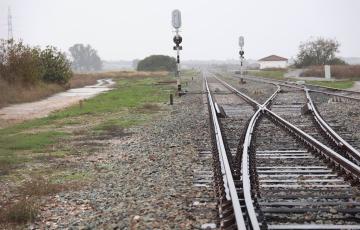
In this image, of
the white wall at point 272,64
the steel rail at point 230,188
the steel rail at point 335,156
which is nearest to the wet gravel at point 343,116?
the steel rail at point 335,156

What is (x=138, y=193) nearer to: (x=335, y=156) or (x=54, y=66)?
(x=335, y=156)

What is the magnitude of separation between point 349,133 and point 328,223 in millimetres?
7169

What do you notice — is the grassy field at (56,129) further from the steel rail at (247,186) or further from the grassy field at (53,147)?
the steel rail at (247,186)

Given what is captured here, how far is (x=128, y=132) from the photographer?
14672mm

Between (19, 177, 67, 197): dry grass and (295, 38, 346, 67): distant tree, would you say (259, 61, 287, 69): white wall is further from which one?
(19, 177, 67, 197): dry grass

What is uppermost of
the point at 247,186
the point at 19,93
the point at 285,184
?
the point at 19,93

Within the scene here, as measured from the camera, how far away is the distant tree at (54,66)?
45.7 metres

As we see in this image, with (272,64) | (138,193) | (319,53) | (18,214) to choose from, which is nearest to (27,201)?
(18,214)

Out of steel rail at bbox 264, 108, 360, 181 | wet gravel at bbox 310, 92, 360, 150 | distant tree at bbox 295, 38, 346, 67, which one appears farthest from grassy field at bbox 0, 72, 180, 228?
distant tree at bbox 295, 38, 346, 67

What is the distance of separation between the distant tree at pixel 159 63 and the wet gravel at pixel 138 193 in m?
105

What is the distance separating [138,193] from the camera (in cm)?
715

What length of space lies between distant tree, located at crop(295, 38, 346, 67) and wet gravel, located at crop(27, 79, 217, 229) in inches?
2890

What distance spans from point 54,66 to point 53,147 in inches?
1383

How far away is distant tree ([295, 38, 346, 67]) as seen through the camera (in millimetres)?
80688
